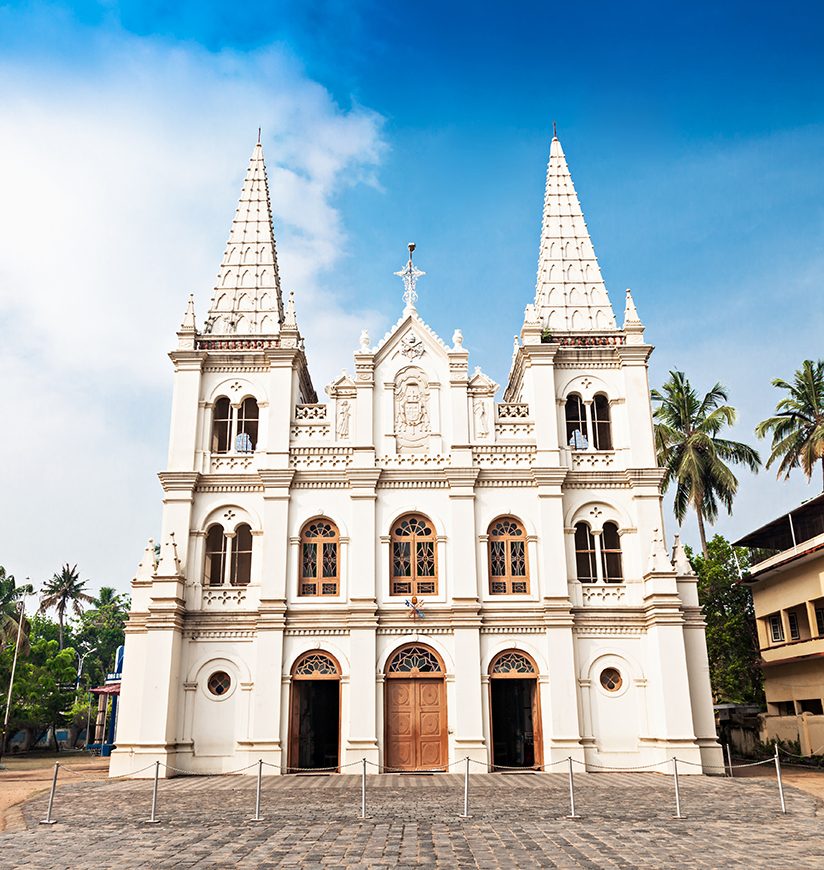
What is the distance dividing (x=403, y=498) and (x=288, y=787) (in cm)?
964

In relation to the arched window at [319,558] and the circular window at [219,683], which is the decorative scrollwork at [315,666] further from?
the circular window at [219,683]

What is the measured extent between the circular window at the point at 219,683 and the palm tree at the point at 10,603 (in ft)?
62.7

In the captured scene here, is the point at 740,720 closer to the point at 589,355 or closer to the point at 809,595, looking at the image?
the point at 809,595

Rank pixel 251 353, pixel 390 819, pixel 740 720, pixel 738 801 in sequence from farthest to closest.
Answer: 1. pixel 740 720
2. pixel 251 353
3. pixel 738 801
4. pixel 390 819

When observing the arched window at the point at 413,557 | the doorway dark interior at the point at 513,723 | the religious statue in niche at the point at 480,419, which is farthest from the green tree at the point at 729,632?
the arched window at the point at 413,557

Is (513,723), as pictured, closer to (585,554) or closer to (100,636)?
(585,554)

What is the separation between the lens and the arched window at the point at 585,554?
1093 inches

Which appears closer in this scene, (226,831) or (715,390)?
(226,831)

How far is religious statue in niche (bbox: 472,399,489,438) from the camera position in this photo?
28.7m

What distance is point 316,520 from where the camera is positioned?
27781mm

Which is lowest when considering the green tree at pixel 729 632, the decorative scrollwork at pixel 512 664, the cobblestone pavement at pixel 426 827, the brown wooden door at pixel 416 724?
the cobblestone pavement at pixel 426 827

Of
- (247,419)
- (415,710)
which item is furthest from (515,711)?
(247,419)

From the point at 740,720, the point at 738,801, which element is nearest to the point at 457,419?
the point at 738,801

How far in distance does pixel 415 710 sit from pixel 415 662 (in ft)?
4.61
